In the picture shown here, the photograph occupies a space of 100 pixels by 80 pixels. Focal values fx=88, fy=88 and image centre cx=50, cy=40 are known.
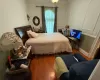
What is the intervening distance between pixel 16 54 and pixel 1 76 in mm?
698

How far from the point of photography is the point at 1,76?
1.72 meters

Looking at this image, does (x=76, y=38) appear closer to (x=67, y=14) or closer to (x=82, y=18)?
(x=82, y=18)

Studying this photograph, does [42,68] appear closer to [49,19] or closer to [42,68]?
[42,68]

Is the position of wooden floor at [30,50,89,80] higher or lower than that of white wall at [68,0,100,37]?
lower

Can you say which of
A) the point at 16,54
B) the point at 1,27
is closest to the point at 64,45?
the point at 16,54

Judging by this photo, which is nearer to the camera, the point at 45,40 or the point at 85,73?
the point at 85,73

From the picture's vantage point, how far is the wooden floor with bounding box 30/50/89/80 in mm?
2328

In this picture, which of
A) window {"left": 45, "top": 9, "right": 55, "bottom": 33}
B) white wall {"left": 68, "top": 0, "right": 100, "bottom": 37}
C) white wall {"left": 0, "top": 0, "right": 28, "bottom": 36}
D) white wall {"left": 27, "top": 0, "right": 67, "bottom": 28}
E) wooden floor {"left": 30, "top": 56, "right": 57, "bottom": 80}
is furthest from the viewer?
window {"left": 45, "top": 9, "right": 55, "bottom": 33}

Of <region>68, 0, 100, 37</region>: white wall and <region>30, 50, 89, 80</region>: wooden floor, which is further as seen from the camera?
<region>68, 0, 100, 37</region>: white wall

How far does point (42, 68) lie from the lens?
107 inches

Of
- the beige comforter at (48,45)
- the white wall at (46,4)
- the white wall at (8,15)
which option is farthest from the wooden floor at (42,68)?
the white wall at (46,4)

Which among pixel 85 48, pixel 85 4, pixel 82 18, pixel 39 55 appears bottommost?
pixel 39 55

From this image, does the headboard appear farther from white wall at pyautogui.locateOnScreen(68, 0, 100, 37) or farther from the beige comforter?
white wall at pyautogui.locateOnScreen(68, 0, 100, 37)

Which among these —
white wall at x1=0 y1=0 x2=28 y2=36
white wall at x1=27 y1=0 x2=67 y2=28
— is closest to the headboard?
white wall at x1=0 y1=0 x2=28 y2=36
